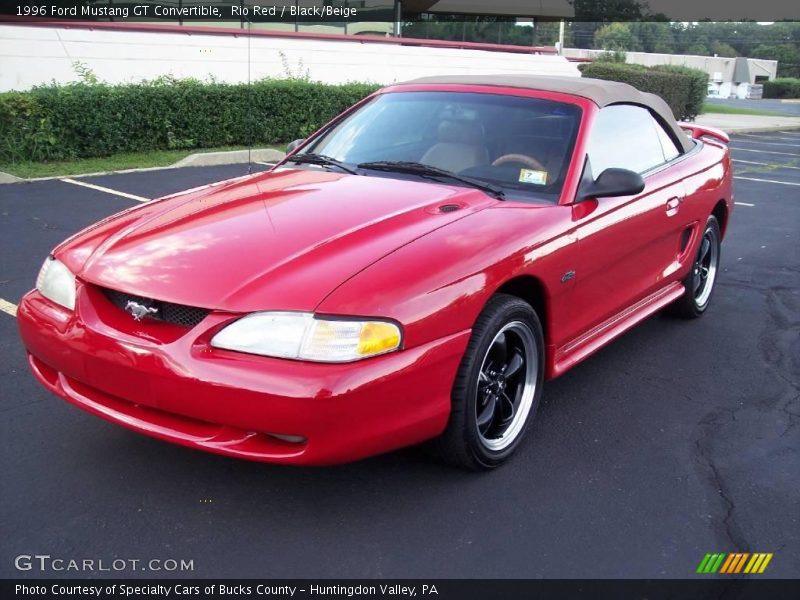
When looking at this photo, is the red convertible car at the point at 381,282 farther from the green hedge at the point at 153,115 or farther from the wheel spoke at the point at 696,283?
the green hedge at the point at 153,115

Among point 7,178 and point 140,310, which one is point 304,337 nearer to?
point 140,310

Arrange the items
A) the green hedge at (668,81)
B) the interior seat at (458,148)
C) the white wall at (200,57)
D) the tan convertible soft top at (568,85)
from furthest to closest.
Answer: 1. the green hedge at (668,81)
2. the white wall at (200,57)
3. the tan convertible soft top at (568,85)
4. the interior seat at (458,148)

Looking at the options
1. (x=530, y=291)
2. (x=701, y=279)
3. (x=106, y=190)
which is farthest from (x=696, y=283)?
(x=106, y=190)

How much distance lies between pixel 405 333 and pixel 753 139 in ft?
75.3

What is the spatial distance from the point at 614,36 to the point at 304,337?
6556cm

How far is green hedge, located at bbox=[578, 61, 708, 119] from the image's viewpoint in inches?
942

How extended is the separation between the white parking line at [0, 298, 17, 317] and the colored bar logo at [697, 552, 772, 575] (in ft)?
13.4

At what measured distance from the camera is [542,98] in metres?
4.27

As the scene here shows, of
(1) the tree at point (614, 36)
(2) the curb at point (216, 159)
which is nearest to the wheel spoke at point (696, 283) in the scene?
(2) the curb at point (216, 159)

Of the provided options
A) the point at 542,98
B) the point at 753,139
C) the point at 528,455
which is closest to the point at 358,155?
the point at 542,98

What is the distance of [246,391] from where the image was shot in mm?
2676

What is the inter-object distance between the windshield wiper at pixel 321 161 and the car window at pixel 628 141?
3.97 ft

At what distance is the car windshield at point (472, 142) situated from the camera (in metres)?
3.98

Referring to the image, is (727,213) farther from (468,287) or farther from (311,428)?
(311,428)
